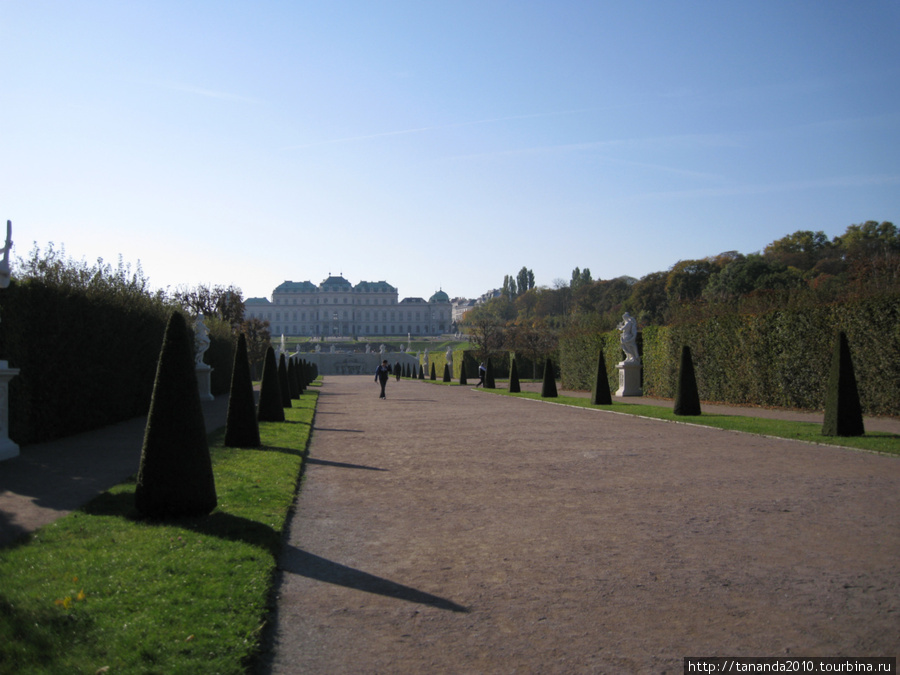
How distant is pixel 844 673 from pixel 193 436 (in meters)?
4.35

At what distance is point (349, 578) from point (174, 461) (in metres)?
1.86

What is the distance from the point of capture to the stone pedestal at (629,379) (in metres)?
22.8

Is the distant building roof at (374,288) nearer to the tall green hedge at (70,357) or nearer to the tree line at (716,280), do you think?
the tree line at (716,280)

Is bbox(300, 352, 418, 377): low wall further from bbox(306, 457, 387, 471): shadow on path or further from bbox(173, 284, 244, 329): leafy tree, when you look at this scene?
bbox(306, 457, 387, 471): shadow on path

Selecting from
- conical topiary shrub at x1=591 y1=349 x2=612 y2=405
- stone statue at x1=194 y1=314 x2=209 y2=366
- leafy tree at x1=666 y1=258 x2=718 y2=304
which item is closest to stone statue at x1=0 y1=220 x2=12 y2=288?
stone statue at x1=194 y1=314 x2=209 y2=366

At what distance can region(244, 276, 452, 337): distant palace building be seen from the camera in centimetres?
13538

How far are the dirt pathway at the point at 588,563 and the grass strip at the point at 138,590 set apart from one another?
0.25m

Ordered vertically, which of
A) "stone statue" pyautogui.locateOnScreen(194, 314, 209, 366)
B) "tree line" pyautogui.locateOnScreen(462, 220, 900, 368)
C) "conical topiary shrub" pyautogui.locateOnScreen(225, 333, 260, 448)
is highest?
"tree line" pyautogui.locateOnScreen(462, 220, 900, 368)

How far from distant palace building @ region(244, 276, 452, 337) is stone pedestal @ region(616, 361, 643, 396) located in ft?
367

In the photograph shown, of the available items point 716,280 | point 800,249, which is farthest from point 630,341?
point 800,249

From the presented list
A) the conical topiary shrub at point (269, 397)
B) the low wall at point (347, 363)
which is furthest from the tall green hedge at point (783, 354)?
the low wall at point (347, 363)

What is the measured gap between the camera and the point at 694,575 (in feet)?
14.0

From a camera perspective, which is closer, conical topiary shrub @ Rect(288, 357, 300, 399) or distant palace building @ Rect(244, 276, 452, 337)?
conical topiary shrub @ Rect(288, 357, 300, 399)

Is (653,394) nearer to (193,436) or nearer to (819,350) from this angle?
(819,350)
